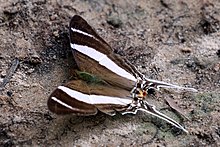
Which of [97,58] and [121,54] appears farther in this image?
[121,54]

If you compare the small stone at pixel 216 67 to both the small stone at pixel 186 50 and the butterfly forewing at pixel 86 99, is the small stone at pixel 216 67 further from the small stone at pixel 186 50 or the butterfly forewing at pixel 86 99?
the butterfly forewing at pixel 86 99

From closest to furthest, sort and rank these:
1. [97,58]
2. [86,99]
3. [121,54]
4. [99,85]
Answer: [86,99] → [99,85] → [97,58] → [121,54]

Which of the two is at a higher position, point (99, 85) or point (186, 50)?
point (186, 50)

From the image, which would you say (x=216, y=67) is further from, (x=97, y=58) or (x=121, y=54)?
(x=97, y=58)

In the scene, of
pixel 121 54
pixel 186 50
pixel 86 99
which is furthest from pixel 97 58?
pixel 186 50

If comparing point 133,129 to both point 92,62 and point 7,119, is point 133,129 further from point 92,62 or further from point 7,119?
point 7,119

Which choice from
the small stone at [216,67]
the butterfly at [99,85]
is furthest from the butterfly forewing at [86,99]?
the small stone at [216,67]

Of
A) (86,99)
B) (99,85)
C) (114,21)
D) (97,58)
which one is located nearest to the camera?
(86,99)
